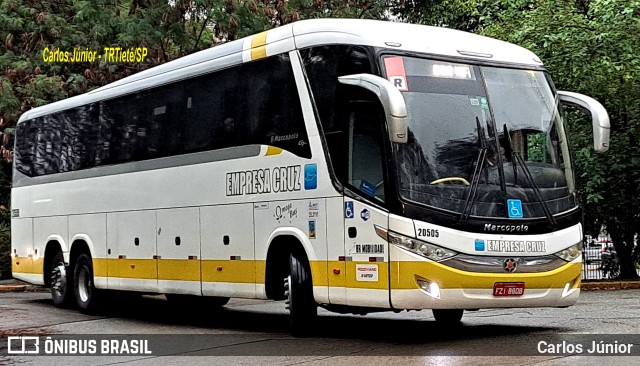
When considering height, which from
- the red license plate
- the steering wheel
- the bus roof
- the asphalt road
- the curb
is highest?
the bus roof

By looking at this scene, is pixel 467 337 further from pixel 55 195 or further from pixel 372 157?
pixel 55 195

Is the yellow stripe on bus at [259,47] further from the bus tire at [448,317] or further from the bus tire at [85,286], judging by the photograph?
the bus tire at [85,286]

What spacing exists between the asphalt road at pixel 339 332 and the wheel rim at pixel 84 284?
369 mm

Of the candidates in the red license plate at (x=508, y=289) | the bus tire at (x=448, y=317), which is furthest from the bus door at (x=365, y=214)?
the bus tire at (x=448, y=317)

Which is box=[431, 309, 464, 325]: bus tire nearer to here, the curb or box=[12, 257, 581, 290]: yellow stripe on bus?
box=[12, 257, 581, 290]: yellow stripe on bus

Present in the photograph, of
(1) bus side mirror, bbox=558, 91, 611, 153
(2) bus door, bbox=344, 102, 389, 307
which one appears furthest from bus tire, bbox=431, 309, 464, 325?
(1) bus side mirror, bbox=558, 91, 611, 153

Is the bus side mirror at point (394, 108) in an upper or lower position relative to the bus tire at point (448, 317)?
upper

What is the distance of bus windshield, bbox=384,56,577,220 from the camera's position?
12047 mm

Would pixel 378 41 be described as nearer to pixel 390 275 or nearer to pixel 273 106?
pixel 273 106

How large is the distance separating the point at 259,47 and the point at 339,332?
3881mm

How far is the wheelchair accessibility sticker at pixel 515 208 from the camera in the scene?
1227 centimetres

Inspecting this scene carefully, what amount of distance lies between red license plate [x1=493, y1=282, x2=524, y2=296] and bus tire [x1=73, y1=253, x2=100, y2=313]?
29.5 feet

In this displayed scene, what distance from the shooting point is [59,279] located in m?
20.1

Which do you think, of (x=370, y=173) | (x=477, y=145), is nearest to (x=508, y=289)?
(x=477, y=145)
